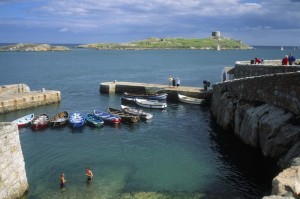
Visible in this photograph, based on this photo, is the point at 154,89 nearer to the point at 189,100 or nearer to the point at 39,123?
the point at 189,100

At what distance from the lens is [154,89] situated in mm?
59250

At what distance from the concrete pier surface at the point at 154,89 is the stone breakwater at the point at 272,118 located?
17337mm

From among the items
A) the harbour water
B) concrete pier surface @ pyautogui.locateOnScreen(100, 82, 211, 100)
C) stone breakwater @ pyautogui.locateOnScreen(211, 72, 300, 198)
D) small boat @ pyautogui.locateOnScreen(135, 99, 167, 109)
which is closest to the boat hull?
concrete pier surface @ pyautogui.locateOnScreen(100, 82, 211, 100)

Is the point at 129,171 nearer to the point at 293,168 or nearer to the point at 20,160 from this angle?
the point at 20,160

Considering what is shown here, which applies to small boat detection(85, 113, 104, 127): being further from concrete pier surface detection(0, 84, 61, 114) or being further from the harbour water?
concrete pier surface detection(0, 84, 61, 114)

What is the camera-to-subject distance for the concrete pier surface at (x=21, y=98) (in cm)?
4978

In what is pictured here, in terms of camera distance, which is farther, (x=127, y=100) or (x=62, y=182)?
(x=127, y=100)

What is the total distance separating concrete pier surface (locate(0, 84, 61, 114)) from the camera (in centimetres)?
4978

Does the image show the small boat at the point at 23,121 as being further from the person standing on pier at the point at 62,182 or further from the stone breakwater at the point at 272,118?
the stone breakwater at the point at 272,118

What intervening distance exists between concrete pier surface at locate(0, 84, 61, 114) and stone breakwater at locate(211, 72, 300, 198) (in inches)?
1164

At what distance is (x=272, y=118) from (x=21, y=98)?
37416mm

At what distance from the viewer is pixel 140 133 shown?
39406 mm

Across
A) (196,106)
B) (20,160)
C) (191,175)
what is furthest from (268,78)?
(196,106)

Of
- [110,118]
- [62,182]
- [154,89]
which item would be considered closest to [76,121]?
[110,118]
